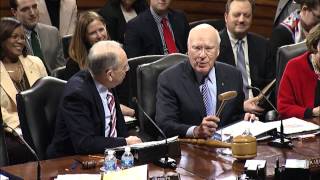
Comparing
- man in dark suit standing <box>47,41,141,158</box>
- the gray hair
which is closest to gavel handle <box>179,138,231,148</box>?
man in dark suit standing <box>47,41,141,158</box>

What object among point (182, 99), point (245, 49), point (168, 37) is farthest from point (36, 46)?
point (182, 99)

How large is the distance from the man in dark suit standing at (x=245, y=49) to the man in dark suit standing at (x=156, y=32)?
63cm

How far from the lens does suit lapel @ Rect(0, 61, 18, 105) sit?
4.70 m

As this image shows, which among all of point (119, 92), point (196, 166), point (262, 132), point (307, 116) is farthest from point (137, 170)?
point (119, 92)

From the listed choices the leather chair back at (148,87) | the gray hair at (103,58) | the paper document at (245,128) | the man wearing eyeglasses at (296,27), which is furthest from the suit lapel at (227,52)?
the gray hair at (103,58)

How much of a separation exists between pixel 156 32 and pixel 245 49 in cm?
80

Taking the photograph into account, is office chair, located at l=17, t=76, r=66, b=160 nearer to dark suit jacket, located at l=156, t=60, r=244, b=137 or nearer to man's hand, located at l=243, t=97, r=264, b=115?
dark suit jacket, located at l=156, t=60, r=244, b=137

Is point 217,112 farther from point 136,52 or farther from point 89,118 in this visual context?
point 136,52

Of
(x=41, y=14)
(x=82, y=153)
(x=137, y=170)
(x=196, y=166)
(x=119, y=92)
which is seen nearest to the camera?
(x=137, y=170)

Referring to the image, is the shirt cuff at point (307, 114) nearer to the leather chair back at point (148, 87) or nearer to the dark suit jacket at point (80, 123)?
the leather chair back at point (148, 87)

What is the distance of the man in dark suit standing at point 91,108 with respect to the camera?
3.55m

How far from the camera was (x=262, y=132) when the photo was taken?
12.3 ft

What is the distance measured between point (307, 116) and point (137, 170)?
62.0 inches

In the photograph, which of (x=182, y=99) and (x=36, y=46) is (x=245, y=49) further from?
(x=36, y=46)
